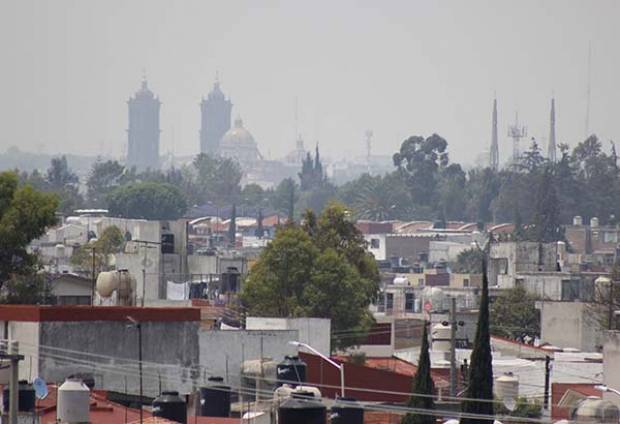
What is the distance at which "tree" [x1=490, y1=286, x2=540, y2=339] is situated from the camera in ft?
242

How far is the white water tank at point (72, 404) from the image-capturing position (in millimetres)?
27797

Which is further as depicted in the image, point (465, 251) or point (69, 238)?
point (465, 251)

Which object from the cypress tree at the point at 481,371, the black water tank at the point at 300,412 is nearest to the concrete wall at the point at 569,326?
the cypress tree at the point at 481,371

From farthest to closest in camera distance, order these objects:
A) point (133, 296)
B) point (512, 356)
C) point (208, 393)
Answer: point (512, 356)
point (133, 296)
point (208, 393)

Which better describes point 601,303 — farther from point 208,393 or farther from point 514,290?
point 208,393

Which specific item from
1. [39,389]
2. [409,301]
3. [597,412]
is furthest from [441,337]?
[409,301]

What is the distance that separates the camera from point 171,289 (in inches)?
2628

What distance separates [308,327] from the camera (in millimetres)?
50031

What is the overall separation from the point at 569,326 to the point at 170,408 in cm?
3885

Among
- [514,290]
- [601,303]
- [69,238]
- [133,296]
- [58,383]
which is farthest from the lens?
[69,238]

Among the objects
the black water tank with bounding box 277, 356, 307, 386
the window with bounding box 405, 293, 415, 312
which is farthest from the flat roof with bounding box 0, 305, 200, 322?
the window with bounding box 405, 293, 415, 312

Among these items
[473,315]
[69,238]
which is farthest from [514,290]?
[69,238]

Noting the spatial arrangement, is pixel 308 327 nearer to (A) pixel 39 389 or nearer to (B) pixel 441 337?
(B) pixel 441 337

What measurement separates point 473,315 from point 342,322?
14.0 m
